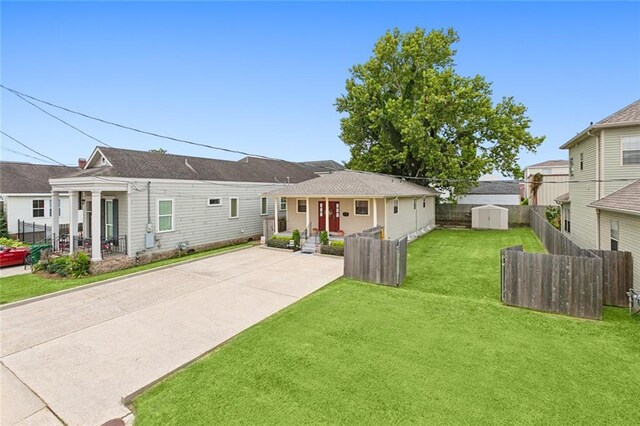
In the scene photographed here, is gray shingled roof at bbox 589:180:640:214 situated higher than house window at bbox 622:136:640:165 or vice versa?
house window at bbox 622:136:640:165

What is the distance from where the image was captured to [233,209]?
60.6 feet

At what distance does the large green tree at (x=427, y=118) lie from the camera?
23078 mm

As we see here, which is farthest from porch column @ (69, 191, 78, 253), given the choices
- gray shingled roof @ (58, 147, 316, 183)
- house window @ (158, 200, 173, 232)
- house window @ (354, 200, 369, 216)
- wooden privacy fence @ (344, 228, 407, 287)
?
house window @ (354, 200, 369, 216)

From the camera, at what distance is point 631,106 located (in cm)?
1176

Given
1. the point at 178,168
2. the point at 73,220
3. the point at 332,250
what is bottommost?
the point at 332,250

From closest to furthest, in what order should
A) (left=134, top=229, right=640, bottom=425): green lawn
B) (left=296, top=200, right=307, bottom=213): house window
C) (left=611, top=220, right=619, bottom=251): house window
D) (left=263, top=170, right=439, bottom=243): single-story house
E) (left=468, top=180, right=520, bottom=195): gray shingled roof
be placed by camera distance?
(left=134, top=229, right=640, bottom=425): green lawn
(left=611, top=220, right=619, bottom=251): house window
(left=263, top=170, right=439, bottom=243): single-story house
(left=296, top=200, right=307, bottom=213): house window
(left=468, top=180, right=520, bottom=195): gray shingled roof

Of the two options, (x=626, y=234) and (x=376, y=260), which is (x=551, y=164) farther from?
(x=376, y=260)

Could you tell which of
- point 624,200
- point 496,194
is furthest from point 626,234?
point 496,194

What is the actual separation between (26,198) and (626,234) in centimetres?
3140

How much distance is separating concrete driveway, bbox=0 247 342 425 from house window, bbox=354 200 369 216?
5.79m

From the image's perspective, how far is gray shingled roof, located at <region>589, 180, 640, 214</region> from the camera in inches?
328

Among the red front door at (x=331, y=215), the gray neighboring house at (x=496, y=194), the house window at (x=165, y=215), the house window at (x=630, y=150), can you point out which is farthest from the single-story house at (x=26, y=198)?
the gray neighboring house at (x=496, y=194)

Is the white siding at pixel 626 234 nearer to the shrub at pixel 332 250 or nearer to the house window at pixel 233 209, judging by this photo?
the shrub at pixel 332 250

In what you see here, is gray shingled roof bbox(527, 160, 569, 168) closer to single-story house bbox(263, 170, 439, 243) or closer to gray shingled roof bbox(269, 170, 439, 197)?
single-story house bbox(263, 170, 439, 243)
